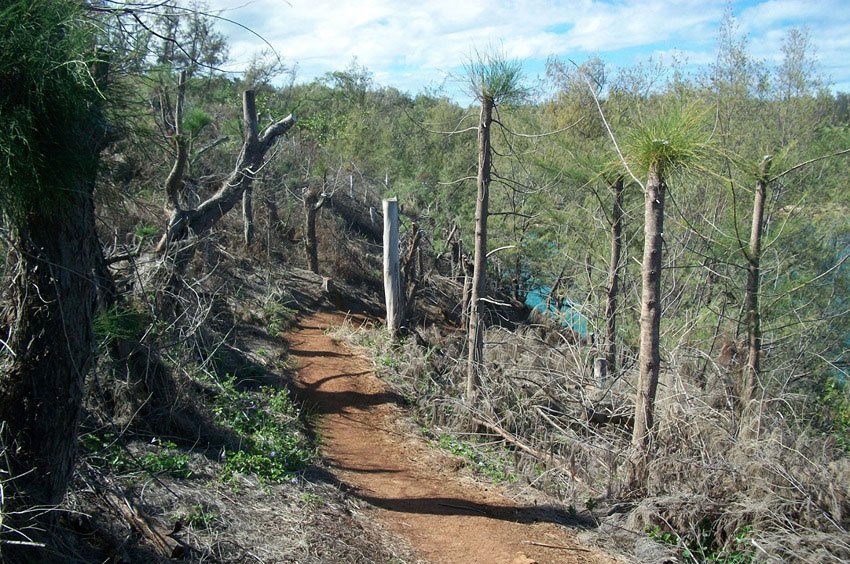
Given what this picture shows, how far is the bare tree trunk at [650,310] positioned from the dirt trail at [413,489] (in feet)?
3.50

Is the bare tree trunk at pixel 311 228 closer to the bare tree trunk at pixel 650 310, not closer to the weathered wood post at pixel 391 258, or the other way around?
the weathered wood post at pixel 391 258

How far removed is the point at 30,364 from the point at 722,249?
738cm

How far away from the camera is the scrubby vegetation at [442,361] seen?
2770mm

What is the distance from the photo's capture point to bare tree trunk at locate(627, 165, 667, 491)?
5230mm

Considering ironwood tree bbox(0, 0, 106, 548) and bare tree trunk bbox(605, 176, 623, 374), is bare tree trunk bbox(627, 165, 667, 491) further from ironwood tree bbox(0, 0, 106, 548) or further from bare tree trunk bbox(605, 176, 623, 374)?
ironwood tree bbox(0, 0, 106, 548)

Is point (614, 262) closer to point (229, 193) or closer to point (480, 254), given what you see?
point (480, 254)

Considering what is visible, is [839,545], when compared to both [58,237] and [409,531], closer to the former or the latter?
[409,531]

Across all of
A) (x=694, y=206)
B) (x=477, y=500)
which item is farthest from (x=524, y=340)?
(x=694, y=206)

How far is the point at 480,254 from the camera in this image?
7.92 meters

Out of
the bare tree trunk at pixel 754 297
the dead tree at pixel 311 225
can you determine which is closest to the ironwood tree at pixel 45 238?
the bare tree trunk at pixel 754 297

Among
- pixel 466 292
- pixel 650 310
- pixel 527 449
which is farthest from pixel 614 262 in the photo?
pixel 650 310

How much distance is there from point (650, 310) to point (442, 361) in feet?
15.5

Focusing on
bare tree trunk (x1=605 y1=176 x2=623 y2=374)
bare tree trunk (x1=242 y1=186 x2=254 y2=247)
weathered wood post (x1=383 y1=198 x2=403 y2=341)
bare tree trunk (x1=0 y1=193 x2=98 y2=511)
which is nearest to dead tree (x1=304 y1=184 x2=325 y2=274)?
bare tree trunk (x1=242 y1=186 x2=254 y2=247)

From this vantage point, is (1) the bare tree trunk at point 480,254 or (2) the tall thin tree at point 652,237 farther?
(1) the bare tree trunk at point 480,254
